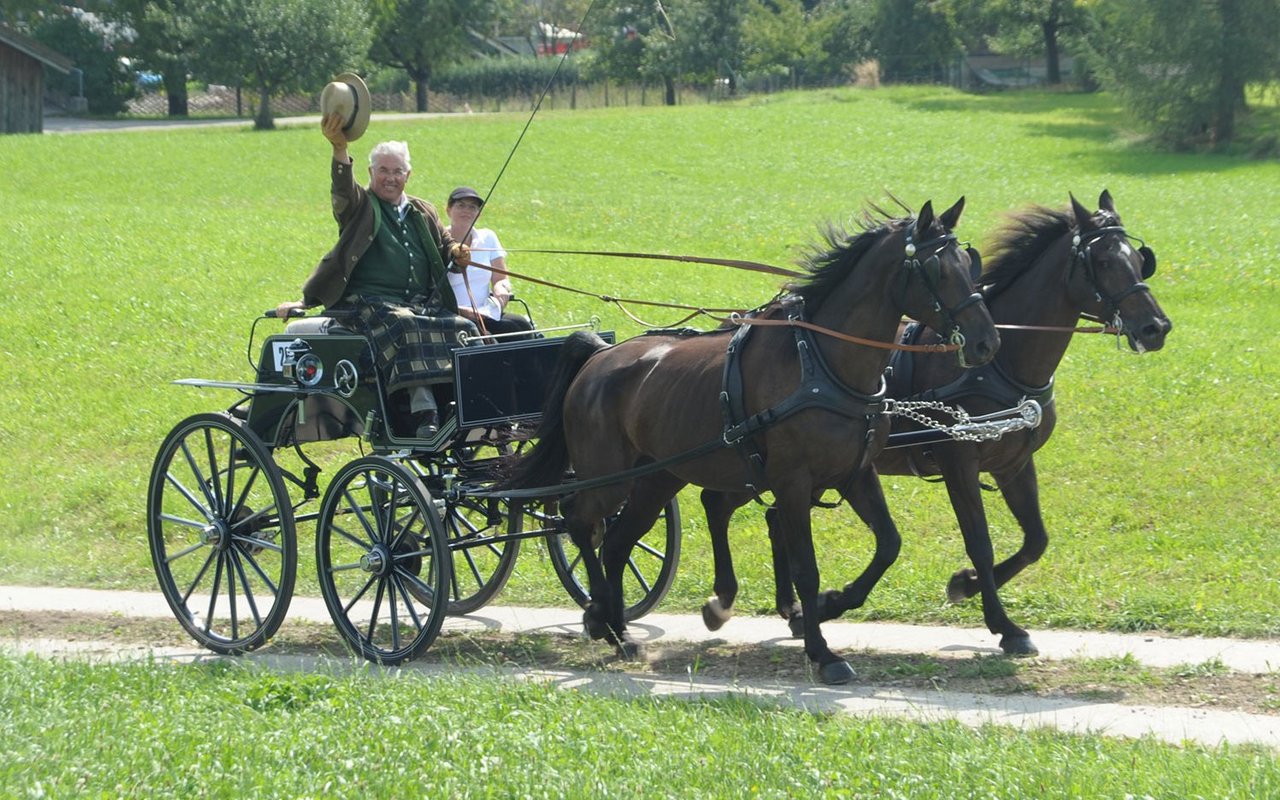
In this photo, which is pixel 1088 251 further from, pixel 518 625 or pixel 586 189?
pixel 586 189

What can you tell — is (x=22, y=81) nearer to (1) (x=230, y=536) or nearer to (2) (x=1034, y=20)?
(2) (x=1034, y=20)

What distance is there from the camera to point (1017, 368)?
7.78 m

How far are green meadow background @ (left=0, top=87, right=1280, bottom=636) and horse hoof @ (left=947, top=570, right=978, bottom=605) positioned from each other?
26 cm

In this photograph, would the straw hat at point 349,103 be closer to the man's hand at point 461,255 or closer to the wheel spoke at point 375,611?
the man's hand at point 461,255

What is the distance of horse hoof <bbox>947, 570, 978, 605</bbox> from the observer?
806 cm

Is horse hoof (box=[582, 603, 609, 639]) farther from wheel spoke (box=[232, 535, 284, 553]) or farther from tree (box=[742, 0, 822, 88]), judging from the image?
tree (box=[742, 0, 822, 88])

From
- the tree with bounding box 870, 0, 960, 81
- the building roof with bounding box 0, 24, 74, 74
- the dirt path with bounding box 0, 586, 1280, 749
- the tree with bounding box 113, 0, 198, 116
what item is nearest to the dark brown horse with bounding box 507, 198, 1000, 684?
the dirt path with bounding box 0, 586, 1280, 749

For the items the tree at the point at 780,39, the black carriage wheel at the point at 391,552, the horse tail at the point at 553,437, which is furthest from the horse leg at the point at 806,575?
the tree at the point at 780,39

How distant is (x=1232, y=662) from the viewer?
23.4 feet

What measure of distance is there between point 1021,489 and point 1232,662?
4.61 ft

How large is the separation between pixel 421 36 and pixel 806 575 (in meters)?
61.3

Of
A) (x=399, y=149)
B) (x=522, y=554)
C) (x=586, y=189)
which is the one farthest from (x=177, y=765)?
(x=586, y=189)

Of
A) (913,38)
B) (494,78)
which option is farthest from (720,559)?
(494,78)

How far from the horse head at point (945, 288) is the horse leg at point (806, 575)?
1025mm
